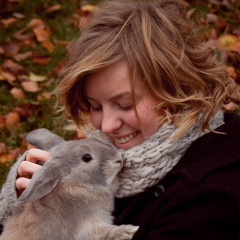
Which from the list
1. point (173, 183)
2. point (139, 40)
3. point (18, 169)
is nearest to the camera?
point (173, 183)

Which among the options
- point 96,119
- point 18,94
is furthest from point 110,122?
point 18,94

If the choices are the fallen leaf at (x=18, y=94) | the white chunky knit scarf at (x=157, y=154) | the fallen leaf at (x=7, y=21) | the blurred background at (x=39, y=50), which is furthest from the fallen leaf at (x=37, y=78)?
the white chunky knit scarf at (x=157, y=154)

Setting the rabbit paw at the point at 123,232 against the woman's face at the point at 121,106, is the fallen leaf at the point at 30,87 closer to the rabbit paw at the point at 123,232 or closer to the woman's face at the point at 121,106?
the woman's face at the point at 121,106

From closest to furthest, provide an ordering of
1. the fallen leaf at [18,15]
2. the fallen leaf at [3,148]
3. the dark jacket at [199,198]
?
the dark jacket at [199,198]
the fallen leaf at [3,148]
the fallen leaf at [18,15]

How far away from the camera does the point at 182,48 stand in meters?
2.76

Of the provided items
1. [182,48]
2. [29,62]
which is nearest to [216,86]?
[182,48]

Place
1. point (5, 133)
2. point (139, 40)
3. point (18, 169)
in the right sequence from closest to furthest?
point (139, 40)
point (18, 169)
point (5, 133)

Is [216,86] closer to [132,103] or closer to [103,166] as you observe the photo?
[132,103]

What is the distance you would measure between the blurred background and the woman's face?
4.06 feet

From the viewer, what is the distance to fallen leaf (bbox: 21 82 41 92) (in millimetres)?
4727

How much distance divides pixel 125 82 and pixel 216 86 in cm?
47

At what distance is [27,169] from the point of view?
2854 millimetres

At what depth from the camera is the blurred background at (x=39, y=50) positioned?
4344 millimetres

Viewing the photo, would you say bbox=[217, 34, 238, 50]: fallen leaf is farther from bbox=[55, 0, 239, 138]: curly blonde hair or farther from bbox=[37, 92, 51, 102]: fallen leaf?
bbox=[55, 0, 239, 138]: curly blonde hair
